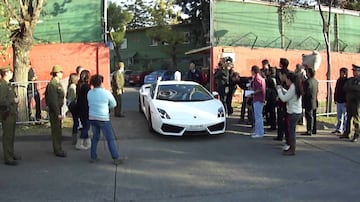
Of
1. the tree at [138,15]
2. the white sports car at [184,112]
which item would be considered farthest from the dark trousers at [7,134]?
the tree at [138,15]

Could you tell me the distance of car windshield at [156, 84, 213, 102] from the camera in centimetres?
1116

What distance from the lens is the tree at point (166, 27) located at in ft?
124

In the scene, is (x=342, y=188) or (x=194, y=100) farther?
(x=194, y=100)

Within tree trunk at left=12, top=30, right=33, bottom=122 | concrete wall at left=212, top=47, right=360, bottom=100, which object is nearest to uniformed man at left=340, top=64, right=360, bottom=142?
tree trunk at left=12, top=30, right=33, bottom=122

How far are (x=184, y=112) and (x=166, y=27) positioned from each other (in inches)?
1123

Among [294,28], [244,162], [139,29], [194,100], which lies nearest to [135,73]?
[139,29]

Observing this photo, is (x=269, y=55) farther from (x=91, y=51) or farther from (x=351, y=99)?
(x=351, y=99)

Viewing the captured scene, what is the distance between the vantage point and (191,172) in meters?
7.38

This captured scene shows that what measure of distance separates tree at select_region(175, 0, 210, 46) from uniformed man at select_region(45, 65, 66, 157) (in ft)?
89.0

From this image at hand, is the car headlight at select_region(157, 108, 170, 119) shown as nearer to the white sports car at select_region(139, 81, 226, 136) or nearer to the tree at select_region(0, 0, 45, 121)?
the white sports car at select_region(139, 81, 226, 136)

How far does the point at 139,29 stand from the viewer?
150 feet

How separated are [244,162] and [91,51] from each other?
10380 millimetres

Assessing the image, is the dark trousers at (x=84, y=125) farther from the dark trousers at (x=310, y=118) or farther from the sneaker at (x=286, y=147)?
the dark trousers at (x=310, y=118)

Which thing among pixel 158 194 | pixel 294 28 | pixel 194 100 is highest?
pixel 294 28
